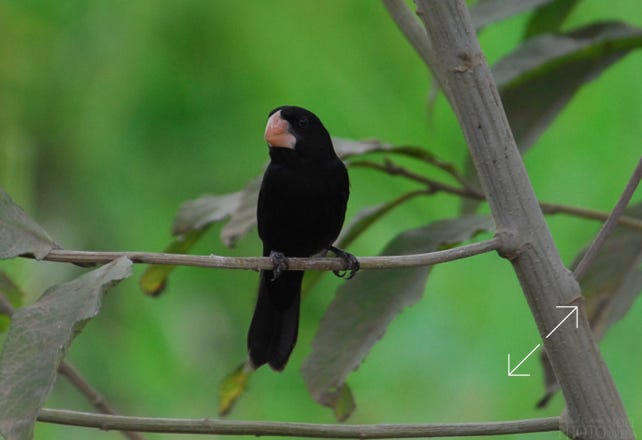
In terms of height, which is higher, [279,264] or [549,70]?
[549,70]

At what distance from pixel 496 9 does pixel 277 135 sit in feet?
0.94

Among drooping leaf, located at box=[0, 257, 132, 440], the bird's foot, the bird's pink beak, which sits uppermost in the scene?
the bird's pink beak

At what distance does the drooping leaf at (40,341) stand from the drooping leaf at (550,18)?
82cm

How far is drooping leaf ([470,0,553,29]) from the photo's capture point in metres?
1.09

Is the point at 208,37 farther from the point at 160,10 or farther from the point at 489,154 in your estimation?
the point at 489,154

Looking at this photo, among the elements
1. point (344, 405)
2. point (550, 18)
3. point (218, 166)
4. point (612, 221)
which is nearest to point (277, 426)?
point (612, 221)

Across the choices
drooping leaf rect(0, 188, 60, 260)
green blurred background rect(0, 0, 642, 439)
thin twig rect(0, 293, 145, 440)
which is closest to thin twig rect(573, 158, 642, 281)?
drooping leaf rect(0, 188, 60, 260)

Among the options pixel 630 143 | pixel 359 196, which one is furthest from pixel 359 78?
pixel 630 143

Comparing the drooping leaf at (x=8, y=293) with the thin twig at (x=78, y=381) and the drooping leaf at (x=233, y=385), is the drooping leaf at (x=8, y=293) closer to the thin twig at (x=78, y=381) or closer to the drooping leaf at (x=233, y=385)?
the thin twig at (x=78, y=381)

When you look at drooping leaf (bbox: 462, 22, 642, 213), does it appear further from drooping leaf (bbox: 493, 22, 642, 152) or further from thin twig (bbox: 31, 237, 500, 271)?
thin twig (bbox: 31, 237, 500, 271)

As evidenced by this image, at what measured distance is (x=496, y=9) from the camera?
1.11m

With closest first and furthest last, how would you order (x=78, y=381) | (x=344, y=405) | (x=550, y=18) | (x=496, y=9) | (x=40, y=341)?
(x=40, y=341)
(x=78, y=381)
(x=344, y=405)
(x=496, y=9)
(x=550, y=18)

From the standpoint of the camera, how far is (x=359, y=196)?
1.86 metres

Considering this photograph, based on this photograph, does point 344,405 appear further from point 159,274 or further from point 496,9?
Result: point 496,9
